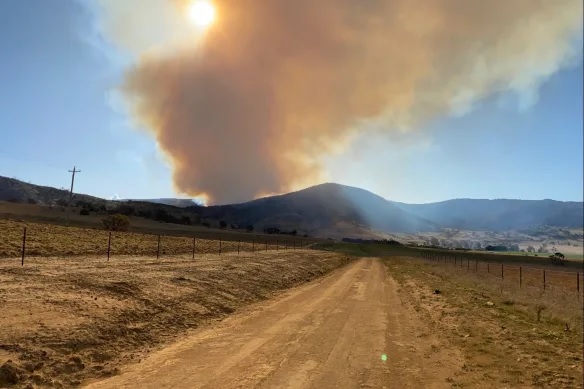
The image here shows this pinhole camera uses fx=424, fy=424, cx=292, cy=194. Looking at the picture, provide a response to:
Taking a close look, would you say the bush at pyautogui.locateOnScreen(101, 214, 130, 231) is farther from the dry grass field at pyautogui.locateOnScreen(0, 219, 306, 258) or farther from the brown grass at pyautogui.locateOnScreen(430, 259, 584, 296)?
the brown grass at pyautogui.locateOnScreen(430, 259, 584, 296)

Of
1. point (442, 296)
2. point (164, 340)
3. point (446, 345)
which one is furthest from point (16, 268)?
point (442, 296)

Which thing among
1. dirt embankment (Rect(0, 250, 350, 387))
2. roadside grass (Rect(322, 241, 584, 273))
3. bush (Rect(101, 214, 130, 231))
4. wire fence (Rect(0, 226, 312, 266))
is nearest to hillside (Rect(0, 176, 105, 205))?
bush (Rect(101, 214, 130, 231))

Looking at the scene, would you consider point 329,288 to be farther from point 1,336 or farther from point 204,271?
point 1,336

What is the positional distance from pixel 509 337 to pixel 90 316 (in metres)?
12.1

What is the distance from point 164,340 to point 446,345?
7708 millimetres

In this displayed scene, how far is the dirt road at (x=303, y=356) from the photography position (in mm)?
8125

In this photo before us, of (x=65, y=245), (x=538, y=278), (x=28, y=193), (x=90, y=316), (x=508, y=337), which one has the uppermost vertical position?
(x=28, y=193)

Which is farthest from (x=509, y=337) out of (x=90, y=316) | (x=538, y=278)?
(x=538, y=278)

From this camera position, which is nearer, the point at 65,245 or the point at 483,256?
the point at 65,245

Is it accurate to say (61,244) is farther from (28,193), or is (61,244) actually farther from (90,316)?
(28,193)

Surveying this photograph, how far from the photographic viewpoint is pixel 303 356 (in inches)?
391

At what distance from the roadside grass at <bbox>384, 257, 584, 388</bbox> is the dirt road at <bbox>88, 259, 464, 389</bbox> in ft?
2.14

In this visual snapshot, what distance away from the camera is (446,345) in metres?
11.8

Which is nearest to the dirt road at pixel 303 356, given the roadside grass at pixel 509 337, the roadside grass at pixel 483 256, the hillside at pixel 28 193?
Answer: the roadside grass at pixel 509 337
